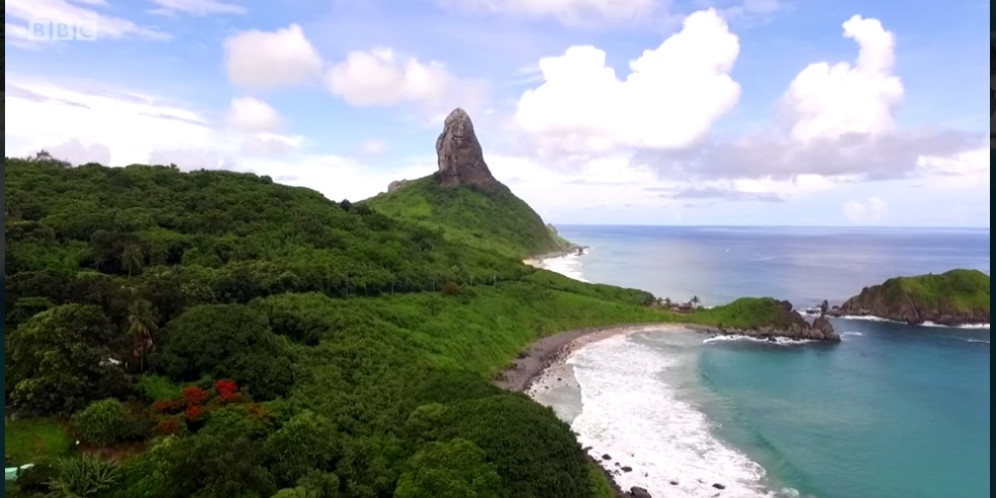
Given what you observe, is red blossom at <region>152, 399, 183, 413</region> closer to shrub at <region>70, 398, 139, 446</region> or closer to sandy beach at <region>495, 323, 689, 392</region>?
shrub at <region>70, 398, 139, 446</region>

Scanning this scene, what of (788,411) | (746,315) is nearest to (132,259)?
(788,411)

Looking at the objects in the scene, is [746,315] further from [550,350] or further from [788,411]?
[788,411]

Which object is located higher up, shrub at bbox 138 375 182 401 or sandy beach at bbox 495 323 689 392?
shrub at bbox 138 375 182 401

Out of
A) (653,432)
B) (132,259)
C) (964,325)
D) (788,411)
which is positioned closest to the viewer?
(653,432)

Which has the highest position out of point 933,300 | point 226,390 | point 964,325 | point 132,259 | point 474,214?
point 474,214

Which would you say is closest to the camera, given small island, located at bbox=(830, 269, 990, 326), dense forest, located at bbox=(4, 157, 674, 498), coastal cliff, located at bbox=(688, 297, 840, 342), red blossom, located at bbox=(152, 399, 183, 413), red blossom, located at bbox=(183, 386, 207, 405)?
dense forest, located at bbox=(4, 157, 674, 498)

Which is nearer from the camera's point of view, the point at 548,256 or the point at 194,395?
the point at 194,395

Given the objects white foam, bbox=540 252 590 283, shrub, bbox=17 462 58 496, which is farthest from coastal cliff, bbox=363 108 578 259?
shrub, bbox=17 462 58 496
